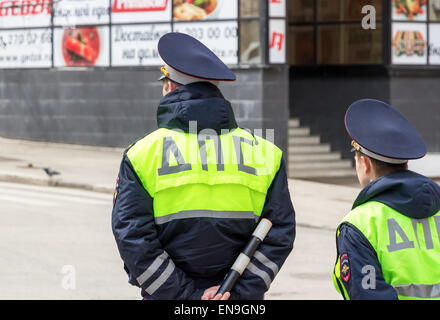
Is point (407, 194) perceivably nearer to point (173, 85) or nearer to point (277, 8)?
point (173, 85)

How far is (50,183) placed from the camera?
18.1 m

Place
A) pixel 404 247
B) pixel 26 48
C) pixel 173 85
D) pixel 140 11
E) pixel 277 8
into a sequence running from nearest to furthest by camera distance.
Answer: pixel 404 247 < pixel 173 85 < pixel 277 8 < pixel 140 11 < pixel 26 48

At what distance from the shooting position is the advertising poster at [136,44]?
22062 millimetres

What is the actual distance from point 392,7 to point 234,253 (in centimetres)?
1806

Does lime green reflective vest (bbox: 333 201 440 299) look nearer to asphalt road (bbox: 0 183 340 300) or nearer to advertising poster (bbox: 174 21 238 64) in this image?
asphalt road (bbox: 0 183 340 300)

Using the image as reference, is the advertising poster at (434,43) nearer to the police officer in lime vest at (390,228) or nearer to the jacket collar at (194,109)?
the jacket collar at (194,109)

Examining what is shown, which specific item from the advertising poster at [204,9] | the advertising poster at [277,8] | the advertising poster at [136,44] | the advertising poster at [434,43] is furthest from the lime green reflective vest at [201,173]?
the advertising poster at [434,43]

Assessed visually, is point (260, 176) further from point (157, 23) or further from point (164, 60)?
point (157, 23)

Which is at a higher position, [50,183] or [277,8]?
[277,8]

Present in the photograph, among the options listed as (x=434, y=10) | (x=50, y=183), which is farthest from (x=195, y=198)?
(x=434, y=10)

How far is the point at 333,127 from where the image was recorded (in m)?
22.6

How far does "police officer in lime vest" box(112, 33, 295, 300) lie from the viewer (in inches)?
163

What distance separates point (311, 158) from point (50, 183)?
6.36 metres

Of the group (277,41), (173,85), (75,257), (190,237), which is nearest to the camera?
(190,237)
